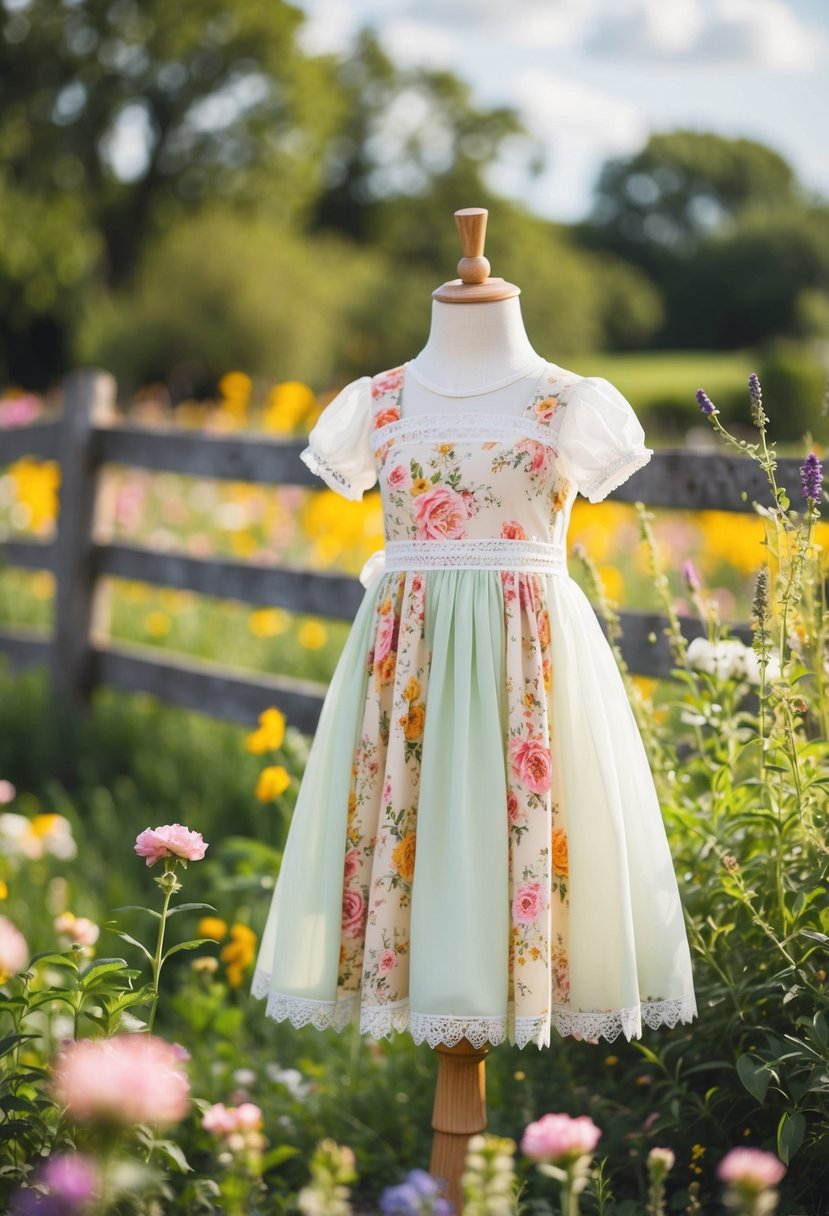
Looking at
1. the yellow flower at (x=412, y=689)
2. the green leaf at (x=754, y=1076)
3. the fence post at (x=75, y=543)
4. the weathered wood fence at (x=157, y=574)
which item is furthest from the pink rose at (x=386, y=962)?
the fence post at (x=75, y=543)

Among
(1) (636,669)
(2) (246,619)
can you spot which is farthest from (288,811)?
(2) (246,619)

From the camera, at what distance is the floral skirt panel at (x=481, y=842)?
1.88 metres

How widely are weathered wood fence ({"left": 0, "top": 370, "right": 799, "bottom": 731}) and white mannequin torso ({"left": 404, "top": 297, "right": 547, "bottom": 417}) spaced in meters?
0.94

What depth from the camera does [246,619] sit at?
5.54 metres

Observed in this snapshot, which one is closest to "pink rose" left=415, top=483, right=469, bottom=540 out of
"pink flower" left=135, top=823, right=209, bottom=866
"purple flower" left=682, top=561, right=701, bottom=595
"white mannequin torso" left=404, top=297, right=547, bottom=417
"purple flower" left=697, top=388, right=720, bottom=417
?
"white mannequin torso" left=404, top=297, right=547, bottom=417

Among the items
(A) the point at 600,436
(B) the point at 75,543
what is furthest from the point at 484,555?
(B) the point at 75,543

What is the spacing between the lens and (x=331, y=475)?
7.52 ft

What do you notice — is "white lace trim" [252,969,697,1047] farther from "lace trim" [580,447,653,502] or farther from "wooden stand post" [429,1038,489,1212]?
"lace trim" [580,447,653,502]

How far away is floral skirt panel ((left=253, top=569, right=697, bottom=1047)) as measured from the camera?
1880 mm

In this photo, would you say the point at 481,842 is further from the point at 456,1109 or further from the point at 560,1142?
the point at 560,1142

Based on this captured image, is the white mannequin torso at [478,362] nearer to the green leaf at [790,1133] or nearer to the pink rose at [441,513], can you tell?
the pink rose at [441,513]

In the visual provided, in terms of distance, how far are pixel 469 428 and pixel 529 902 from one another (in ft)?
2.36

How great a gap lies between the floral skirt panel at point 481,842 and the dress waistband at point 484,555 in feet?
0.05

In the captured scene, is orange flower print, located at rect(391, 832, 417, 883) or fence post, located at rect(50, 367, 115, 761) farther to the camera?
fence post, located at rect(50, 367, 115, 761)
